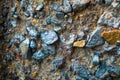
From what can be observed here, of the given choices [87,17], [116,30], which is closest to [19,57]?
[87,17]

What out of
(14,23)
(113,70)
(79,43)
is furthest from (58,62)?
(14,23)

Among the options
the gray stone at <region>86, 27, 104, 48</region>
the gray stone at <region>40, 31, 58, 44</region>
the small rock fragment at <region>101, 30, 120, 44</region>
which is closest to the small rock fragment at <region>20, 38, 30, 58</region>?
the gray stone at <region>40, 31, 58, 44</region>

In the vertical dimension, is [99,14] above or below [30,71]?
above

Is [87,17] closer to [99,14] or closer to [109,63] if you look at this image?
[99,14]

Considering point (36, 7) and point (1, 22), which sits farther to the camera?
point (1, 22)

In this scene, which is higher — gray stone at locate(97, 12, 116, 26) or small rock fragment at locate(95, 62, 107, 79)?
gray stone at locate(97, 12, 116, 26)

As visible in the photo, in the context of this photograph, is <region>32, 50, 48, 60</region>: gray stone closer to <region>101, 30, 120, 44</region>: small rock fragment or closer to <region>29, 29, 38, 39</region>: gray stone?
<region>29, 29, 38, 39</region>: gray stone

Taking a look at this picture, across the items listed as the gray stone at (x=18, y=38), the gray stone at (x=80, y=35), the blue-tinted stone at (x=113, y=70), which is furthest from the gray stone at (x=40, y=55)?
the blue-tinted stone at (x=113, y=70)
